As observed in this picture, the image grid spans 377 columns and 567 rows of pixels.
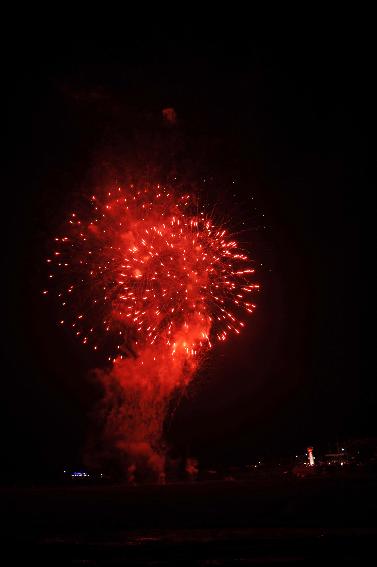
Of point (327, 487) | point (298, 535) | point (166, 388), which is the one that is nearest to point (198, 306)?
point (166, 388)

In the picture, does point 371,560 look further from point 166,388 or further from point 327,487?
point 166,388

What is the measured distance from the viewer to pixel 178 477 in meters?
20.7

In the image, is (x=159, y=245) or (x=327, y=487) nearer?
(x=327, y=487)

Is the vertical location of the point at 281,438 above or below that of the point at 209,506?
above

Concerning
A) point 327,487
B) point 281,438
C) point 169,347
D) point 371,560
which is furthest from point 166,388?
point 281,438

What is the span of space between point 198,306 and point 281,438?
22367 millimetres

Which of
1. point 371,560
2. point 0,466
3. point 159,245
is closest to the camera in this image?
point 371,560

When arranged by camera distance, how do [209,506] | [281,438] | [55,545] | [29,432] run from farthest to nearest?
[281,438] → [29,432] → [209,506] → [55,545]

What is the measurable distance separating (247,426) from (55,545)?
27.8m

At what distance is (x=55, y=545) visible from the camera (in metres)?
8.77

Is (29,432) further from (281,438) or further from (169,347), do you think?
(169,347)

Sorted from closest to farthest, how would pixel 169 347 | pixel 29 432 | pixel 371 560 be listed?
1. pixel 371 560
2. pixel 169 347
3. pixel 29 432

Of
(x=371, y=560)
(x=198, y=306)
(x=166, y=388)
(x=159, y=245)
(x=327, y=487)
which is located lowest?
(x=371, y=560)

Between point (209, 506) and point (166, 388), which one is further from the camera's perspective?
point (166, 388)
